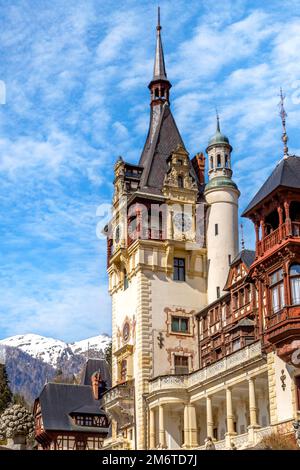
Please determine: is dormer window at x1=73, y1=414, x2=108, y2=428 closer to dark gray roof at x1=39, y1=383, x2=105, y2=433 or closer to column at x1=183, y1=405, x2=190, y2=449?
dark gray roof at x1=39, y1=383, x2=105, y2=433

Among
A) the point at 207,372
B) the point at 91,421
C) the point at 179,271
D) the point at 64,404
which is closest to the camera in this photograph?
the point at 207,372

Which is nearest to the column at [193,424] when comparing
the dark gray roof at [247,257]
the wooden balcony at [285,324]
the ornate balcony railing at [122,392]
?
the ornate balcony railing at [122,392]

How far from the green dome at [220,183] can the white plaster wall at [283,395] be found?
72.4ft

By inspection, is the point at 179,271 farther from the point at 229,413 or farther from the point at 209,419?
the point at 229,413

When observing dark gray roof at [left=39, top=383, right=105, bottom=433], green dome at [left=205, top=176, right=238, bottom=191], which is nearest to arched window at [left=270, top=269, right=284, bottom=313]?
green dome at [left=205, top=176, right=238, bottom=191]

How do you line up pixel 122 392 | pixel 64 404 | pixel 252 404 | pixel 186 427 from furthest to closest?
pixel 64 404
pixel 122 392
pixel 186 427
pixel 252 404

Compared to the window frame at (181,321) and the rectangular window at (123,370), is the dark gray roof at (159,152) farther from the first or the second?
the rectangular window at (123,370)

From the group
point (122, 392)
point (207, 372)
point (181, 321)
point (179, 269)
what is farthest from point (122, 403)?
point (179, 269)

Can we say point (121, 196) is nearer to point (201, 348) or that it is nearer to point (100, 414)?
point (201, 348)

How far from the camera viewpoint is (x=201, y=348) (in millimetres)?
56781

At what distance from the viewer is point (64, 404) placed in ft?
265

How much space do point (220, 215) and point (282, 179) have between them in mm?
18737

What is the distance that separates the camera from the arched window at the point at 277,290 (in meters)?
40.1
